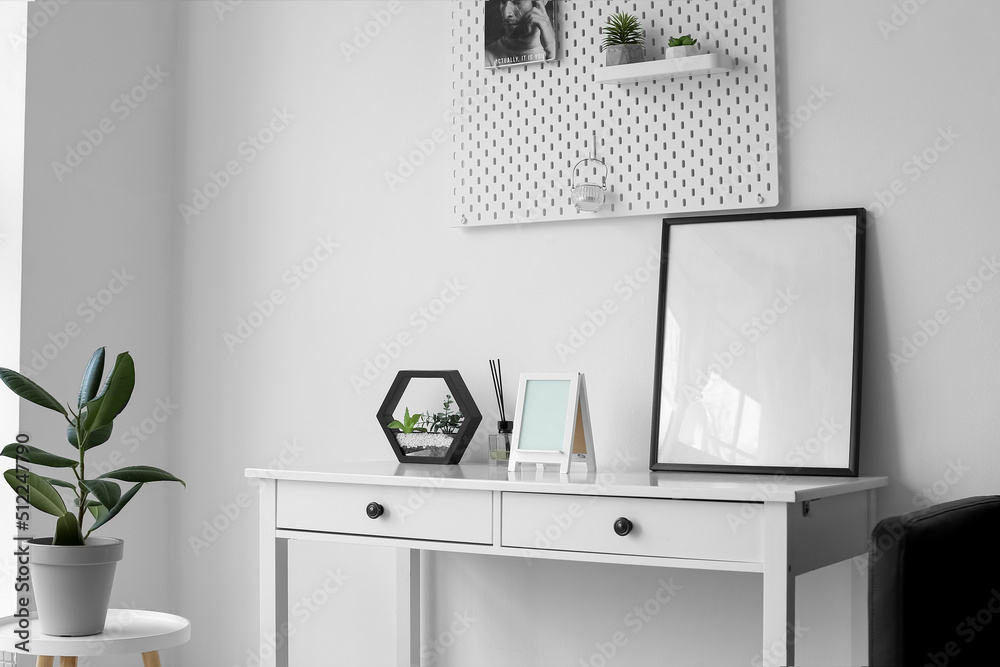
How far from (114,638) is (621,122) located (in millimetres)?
1576

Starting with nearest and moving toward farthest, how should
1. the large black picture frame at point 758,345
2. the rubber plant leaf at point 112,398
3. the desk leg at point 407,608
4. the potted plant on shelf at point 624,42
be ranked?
the rubber plant leaf at point 112,398 < the large black picture frame at point 758,345 < the potted plant on shelf at point 624,42 < the desk leg at point 407,608

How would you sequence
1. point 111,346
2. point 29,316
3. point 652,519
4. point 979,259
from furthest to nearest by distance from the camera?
point 111,346
point 29,316
point 979,259
point 652,519

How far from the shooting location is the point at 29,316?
252 cm

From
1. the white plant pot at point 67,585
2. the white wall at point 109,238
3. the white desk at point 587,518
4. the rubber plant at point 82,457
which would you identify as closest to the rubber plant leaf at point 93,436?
the rubber plant at point 82,457

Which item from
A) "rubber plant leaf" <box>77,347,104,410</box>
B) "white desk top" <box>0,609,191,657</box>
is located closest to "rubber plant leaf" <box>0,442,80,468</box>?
"rubber plant leaf" <box>77,347,104,410</box>

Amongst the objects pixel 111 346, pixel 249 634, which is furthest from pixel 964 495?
pixel 111 346

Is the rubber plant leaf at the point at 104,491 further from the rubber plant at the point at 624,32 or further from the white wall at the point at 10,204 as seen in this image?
the rubber plant at the point at 624,32

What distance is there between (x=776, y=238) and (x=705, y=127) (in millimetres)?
319

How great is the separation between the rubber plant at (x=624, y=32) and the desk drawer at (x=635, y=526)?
1097 mm

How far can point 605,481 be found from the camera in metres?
1.88

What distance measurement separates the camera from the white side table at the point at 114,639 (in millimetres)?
1852

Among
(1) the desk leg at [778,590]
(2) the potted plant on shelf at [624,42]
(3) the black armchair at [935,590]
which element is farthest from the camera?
(2) the potted plant on shelf at [624,42]

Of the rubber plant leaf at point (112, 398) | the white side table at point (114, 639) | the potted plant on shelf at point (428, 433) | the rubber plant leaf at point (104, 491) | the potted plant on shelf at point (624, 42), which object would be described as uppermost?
the potted plant on shelf at point (624, 42)

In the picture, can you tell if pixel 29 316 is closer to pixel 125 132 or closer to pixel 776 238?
pixel 125 132
